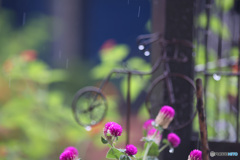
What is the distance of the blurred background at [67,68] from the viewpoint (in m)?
2.35

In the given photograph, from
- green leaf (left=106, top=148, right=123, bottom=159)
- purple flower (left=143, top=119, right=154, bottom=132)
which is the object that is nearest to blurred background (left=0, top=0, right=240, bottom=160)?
purple flower (left=143, top=119, right=154, bottom=132)

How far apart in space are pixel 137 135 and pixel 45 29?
91 cm

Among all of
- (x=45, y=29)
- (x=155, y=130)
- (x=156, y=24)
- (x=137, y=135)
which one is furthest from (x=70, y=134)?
(x=155, y=130)

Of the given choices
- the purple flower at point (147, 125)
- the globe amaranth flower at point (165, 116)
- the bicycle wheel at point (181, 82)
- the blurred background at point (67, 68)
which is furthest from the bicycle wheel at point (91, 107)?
the blurred background at point (67, 68)

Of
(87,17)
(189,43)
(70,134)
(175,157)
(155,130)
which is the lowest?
(70,134)

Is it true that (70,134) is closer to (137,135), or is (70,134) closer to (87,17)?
(137,135)

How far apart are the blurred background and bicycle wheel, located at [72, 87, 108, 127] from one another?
811 mm

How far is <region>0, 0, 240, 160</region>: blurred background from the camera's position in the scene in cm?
235

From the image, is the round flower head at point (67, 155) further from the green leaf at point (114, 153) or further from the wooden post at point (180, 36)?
the wooden post at point (180, 36)

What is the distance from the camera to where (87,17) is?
262 centimetres

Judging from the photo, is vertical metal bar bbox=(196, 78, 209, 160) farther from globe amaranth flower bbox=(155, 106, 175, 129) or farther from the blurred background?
the blurred background

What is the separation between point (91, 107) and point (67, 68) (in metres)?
1.08

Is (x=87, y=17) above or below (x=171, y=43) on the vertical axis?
above

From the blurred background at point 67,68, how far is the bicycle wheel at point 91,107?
81 cm
